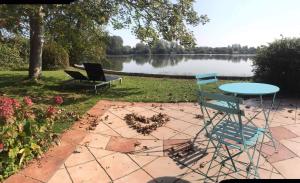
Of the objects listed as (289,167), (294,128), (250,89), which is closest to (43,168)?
(250,89)

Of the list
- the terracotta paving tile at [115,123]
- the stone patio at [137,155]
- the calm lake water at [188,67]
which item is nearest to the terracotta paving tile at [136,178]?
the stone patio at [137,155]

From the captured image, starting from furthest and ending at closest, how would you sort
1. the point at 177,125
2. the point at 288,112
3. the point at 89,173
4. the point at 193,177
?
the point at 288,112, the point at 177,125, the point at 89,173, the point at 193,177

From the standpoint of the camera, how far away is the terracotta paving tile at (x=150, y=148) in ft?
16.5

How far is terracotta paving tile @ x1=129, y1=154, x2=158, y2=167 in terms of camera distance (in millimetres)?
4633

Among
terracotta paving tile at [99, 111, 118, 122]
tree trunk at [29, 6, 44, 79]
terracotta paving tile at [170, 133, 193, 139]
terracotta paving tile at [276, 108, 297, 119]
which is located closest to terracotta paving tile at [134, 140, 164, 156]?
terracotta paving tile at [170, 133, 193, 139]

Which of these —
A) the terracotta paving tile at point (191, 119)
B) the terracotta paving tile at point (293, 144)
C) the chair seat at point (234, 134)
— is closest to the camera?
the chair seat at point (234, 134)

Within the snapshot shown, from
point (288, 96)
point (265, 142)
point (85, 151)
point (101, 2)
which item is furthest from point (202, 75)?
point (101, 2)

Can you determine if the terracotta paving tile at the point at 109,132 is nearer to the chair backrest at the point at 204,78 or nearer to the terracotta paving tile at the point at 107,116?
the terracotta paving tile at the point at 107,116

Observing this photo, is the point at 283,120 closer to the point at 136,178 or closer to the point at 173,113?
the point at 173,113

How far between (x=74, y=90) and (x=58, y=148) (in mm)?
5738

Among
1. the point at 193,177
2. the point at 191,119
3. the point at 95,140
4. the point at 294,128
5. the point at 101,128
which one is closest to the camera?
the point at 193,177

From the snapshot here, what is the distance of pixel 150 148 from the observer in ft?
17.2

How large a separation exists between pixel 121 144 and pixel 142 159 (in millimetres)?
792

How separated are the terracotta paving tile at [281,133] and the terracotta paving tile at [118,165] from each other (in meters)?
2.96
